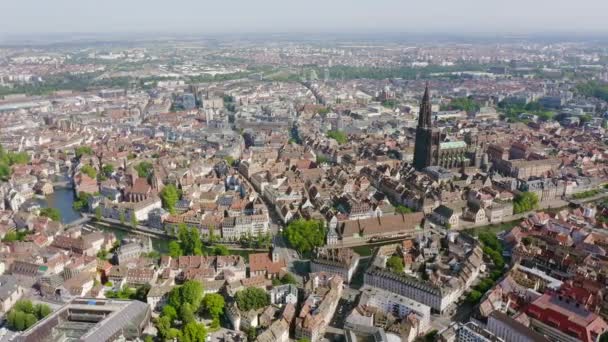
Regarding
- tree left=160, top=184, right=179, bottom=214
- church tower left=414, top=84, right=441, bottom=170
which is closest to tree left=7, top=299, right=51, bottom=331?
tree left=160, top=184, right=179, bottom=214

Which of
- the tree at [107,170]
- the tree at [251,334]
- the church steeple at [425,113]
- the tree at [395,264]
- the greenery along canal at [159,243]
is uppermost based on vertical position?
the church steeple at [425,113]

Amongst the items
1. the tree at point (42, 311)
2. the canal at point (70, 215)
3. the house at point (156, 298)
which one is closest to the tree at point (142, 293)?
the house at point (156, 298)

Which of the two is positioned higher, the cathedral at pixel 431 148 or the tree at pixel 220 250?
the cathedral at pixel 431 148

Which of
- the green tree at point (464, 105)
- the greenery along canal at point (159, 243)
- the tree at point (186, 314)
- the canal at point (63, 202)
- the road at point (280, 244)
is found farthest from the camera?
the green tree at point (464, 105)

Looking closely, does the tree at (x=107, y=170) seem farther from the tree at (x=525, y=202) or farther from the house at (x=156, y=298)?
the tree at (x=525, y=202)

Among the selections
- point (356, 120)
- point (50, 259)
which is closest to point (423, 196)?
point (50, 259)

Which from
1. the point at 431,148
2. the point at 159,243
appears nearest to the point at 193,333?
the point at 159,243

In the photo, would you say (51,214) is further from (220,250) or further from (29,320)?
(29,320)

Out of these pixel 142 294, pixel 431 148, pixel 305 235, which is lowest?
pixel 142 294
